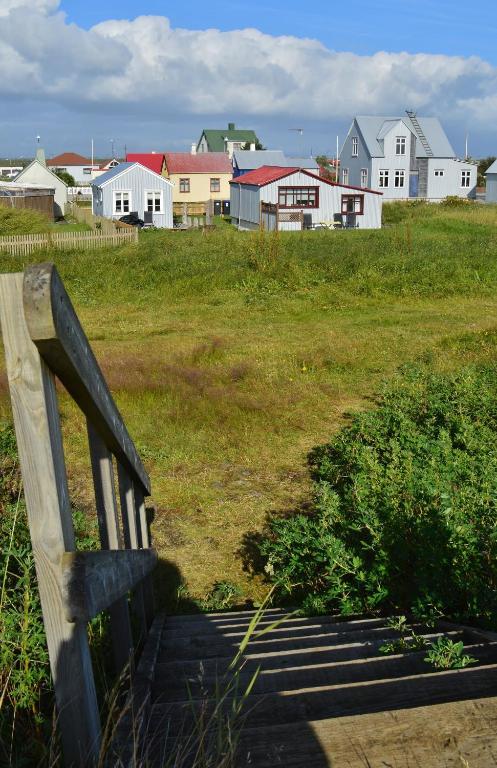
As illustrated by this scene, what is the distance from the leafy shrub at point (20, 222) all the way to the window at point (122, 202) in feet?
34.7

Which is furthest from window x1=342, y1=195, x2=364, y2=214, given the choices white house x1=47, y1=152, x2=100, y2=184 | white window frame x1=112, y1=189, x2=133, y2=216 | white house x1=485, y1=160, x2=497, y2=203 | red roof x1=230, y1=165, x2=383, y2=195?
white house x1=47, y1=152, x2=100, y2=184

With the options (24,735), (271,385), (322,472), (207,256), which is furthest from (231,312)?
(24,735)

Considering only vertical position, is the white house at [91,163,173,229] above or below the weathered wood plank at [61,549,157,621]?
above

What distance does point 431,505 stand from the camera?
453cm

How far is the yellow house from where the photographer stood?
170 feet

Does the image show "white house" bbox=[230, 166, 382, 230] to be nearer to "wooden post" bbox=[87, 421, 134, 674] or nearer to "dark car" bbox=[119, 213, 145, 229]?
"dark car" bbox=[119, 213, 145, 229]

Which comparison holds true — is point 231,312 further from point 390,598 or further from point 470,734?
point 470,734

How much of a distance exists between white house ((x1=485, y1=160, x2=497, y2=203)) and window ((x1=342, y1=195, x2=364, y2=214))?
19939 millimetres

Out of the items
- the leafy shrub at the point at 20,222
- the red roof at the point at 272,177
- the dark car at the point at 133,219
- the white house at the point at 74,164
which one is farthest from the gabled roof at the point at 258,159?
the white house at the point at 74,164

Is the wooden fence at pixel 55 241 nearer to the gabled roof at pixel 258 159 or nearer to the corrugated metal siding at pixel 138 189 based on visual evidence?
the corrugated metal siding at pixel 138 189

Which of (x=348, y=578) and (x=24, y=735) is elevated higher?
(x=24, y=735)

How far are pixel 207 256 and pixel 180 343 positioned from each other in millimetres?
7946

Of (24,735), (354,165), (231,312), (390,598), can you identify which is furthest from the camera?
(354,165)

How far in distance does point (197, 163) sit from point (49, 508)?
2079 inches
